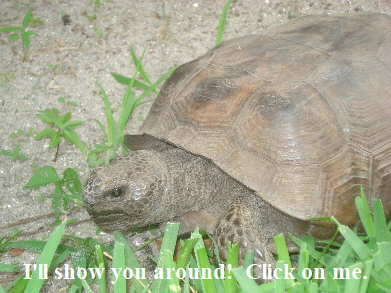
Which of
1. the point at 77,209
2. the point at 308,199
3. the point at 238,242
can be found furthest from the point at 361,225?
the point at 77,209

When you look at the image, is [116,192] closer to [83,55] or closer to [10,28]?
[83,55]

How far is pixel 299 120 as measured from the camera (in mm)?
2318

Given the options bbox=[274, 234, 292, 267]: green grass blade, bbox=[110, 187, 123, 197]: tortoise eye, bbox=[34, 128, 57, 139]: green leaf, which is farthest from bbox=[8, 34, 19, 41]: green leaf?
bbox=[274, 234, 292, 267]: green grass blade

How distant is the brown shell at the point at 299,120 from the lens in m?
2.28

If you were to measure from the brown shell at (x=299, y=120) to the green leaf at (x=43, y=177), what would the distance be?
83 cm

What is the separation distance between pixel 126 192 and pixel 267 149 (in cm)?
76

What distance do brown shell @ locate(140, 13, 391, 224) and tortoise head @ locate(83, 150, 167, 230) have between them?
225 millimetres

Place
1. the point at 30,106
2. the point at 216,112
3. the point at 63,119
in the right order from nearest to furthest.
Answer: the point at 216,112 → the point at 63,119 → the point at 30,106

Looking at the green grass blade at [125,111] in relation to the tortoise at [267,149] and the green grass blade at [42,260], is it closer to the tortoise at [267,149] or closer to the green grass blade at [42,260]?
the tortoise at [267,149]

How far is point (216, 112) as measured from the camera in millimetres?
2412

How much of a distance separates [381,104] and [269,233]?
0.94 metres

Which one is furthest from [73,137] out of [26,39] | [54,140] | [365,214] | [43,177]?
[365,214]

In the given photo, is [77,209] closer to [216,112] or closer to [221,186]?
[221,186]

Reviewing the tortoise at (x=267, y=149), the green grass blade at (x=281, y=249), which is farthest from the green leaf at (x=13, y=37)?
the green grass blade at (x=281, y=249)
